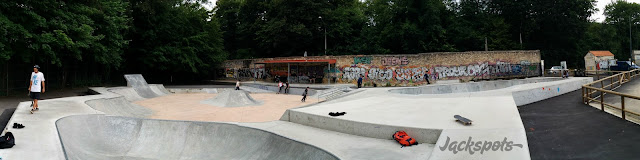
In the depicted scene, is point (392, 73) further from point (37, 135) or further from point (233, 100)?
point (37, 135)

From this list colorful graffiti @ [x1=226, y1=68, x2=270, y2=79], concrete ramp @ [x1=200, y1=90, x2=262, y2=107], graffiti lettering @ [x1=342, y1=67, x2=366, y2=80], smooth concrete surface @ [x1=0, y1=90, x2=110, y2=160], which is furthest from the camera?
colorful graffiti @ [x1=226, y1=68, x2=270, y2=79]

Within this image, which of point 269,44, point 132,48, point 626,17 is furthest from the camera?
point 626,17

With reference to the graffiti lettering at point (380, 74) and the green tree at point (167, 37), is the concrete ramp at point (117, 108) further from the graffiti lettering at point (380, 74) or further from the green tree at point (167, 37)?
the graffiti lettering at point (380, 74)

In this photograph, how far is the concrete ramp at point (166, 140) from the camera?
760 centimetres

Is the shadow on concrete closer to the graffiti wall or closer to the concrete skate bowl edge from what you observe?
the concrete skate bowl edge

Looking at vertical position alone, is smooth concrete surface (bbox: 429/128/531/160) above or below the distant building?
below

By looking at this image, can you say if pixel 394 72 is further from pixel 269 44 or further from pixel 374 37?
pixel 269 44

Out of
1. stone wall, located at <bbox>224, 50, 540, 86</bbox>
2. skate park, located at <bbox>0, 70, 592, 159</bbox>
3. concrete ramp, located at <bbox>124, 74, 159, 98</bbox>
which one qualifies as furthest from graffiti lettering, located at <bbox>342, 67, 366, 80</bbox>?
skate park, located at <bbox>0, 70, 592, 159</bbox>

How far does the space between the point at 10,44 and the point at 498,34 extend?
4585 cm

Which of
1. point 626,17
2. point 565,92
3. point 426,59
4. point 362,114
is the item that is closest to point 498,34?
point 426,59

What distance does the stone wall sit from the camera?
2912 cm

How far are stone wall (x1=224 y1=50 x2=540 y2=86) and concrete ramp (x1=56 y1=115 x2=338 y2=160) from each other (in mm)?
19629

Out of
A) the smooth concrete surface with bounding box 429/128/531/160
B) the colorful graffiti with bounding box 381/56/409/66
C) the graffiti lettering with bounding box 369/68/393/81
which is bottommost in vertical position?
the smooth concrete surface with bounding box 429/128/531/160

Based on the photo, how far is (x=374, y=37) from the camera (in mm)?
42906
